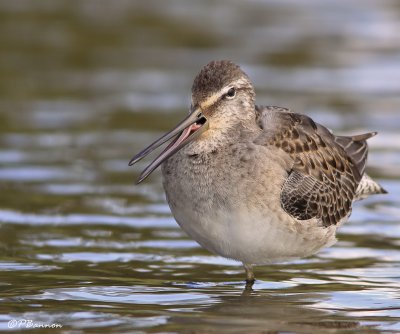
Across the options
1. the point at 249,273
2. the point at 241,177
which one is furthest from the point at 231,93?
the point at 249,273

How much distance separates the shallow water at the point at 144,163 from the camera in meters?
7.80

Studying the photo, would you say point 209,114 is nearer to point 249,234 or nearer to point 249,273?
point 249,234

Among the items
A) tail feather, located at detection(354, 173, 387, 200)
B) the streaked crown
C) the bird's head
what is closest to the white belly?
the bird's head

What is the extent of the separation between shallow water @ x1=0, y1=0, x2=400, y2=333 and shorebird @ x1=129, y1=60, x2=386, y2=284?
1.26ft

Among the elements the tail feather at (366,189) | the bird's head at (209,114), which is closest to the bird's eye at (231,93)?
the bird's head at (209,114)

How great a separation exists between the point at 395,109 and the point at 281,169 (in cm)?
659

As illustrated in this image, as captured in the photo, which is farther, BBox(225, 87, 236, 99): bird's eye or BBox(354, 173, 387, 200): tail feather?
BBox(354, 173, 387, 200): tail feather

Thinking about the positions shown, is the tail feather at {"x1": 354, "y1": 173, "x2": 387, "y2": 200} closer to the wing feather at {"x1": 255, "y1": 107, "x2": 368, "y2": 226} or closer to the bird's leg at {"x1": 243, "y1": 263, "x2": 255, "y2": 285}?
the wing feather at {"x1": 255, "y1": 107, "x2": 368, "y2": 226}

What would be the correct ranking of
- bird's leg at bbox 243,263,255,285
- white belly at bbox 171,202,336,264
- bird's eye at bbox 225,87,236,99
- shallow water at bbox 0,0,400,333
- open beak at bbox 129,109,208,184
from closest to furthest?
shallow water at bbox 0,0,400,333, white belly at bbox 171,202,336,264, open beak at bbox 129,109,208,184, bird's eye at bbox 225,87,236,99, bird's leg at bbox 243,263,255,285

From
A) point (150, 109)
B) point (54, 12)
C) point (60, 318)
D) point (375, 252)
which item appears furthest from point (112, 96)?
point (60, 318)

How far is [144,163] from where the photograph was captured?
487 inches

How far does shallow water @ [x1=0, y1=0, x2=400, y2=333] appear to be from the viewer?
7.80 m

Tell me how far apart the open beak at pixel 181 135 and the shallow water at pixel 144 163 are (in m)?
0.92

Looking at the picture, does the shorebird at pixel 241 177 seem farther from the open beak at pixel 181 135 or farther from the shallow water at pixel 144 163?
the shallow water at pixel 144 163
